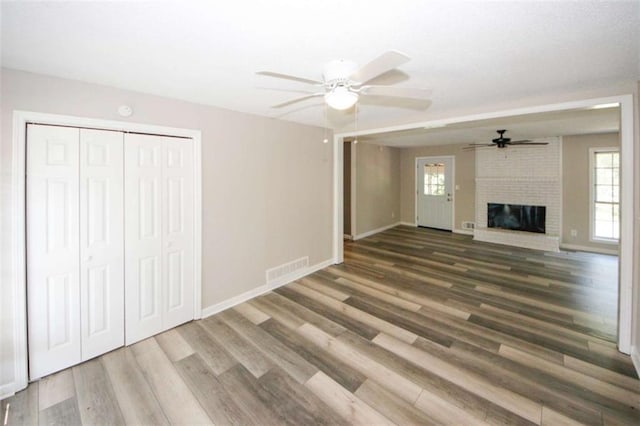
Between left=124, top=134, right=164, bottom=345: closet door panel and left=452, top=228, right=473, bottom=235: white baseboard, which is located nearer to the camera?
left=124, top=134, right=164, bottom=345: closet door panel

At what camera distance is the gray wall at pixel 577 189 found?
5.71 m

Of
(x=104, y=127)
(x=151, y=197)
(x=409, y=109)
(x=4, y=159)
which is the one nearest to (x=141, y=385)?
(x=151, y=197)

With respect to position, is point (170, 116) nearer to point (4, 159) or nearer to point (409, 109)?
point (4, 159)

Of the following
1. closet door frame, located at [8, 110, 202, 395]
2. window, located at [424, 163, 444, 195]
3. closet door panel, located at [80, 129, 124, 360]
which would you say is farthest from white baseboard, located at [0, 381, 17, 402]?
window, located at [424, 163, 444, 195]

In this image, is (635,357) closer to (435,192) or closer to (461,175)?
(461,175)

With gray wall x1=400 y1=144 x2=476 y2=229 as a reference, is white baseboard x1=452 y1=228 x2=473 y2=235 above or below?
below

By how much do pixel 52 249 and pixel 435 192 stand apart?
805 cm

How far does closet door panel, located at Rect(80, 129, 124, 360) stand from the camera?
2.37m

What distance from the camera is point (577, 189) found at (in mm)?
5852

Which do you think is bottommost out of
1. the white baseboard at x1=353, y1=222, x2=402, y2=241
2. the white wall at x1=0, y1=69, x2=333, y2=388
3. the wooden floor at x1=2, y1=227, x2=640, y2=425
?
the wooden floor at x1=2, y1=227, x2=640, y2=425

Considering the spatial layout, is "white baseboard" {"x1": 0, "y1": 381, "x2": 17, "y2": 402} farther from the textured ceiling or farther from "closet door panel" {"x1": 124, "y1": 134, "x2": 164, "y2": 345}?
the textured ceiling

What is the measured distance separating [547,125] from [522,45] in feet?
12.5

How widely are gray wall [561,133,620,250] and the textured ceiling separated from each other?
14.5ft

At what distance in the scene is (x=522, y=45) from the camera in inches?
68.2
